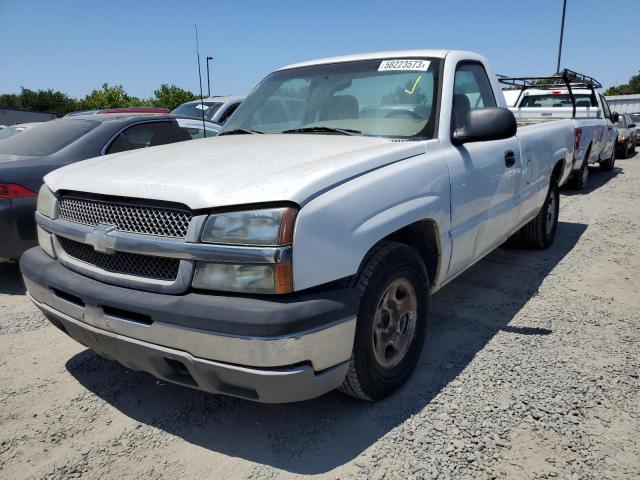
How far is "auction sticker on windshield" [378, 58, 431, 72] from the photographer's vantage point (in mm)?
3309

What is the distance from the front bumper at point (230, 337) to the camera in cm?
198

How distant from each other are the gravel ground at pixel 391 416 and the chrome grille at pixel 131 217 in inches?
40.7

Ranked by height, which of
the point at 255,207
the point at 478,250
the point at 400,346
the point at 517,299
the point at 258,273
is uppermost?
the point at 255,207

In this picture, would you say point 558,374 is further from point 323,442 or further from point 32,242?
point 32,242

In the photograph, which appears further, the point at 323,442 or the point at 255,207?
the point at 323,442

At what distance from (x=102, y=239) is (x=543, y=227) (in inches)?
182

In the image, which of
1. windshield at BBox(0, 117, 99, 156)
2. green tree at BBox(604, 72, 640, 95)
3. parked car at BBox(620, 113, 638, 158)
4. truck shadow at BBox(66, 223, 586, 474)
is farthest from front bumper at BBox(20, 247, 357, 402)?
green tree at BBox(604, 72, 640, 95)

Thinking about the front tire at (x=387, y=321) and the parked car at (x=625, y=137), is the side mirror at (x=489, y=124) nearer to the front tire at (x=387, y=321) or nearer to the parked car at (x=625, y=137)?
the front tire at (x=387, y=321)

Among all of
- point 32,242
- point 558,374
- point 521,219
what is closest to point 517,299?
point 521,219

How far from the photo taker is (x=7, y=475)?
2281 mm

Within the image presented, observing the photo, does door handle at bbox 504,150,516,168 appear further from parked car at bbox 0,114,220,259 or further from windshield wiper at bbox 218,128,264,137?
parked car at bbox 0,114,220,259

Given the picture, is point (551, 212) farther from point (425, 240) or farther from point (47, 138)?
point (47, 138)

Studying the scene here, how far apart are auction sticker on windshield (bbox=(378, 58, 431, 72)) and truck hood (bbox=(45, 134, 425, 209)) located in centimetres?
68

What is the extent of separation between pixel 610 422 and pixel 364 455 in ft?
4.07
